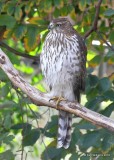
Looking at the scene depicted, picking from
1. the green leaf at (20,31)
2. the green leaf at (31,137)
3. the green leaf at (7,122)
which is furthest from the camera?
the green leaf at (20,31)

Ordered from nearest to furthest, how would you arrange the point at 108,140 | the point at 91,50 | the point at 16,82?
1. the point at 16,82
2. the point at 108,140
3. the point at 91,50

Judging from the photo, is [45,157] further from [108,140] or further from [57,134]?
[108,140]

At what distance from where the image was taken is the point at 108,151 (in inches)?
195

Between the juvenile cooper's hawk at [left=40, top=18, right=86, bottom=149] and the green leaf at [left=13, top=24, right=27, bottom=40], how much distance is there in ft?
0.80

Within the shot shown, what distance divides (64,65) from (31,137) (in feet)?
2.20

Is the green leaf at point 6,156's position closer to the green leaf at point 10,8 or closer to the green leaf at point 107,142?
the green leaf at point 107,142

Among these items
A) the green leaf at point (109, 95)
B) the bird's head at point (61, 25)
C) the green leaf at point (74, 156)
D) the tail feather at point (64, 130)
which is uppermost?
the bird's head at point (61, 25)

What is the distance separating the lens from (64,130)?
16.8 feet

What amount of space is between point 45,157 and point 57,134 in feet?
0.76

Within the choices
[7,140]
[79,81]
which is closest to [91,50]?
[79,81]

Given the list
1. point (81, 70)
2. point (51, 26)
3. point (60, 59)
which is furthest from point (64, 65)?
point (51, 26)

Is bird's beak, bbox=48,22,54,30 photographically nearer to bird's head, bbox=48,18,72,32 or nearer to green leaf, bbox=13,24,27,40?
bird's head, bbox=48,18,72,32

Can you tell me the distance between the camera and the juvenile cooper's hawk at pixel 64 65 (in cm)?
491

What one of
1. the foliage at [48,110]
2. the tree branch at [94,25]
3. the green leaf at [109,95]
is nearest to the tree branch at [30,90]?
the foliage at [48,110]
